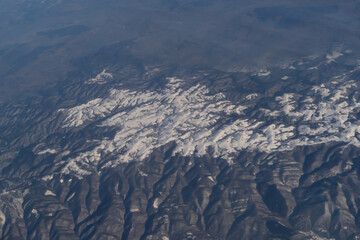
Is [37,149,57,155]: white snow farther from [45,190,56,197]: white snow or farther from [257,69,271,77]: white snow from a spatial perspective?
[257,69,271,77]: white snow

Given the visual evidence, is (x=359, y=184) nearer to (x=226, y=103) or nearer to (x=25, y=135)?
(x=226, y=103)

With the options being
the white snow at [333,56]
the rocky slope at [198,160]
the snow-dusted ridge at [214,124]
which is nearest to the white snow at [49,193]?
the rocky slope at [198,160]

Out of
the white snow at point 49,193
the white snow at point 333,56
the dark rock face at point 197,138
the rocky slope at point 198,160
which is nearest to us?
the rocky slope at point 198,160

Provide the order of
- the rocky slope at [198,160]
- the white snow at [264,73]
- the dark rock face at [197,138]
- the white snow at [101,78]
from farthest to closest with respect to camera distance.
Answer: the white snow at [101,78] → the white snow at [264,73] → the dark rock face at [197,138] → the rocky slope at [198,160]

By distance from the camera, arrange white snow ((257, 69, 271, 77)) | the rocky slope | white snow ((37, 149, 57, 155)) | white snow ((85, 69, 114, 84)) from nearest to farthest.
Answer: the rocky slope, white snow ((37, 149, 57, 155)), white snow ((257, 69, 271, 77)), white snow ((85, 69, 114, 84))

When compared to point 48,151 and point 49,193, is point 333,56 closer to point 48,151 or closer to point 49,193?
point 48,151

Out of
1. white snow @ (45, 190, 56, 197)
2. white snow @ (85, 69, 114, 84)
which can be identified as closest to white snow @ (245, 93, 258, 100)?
white snow @ (85, 69, 114, 84)

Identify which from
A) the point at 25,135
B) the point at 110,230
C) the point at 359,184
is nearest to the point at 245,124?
the point at 359,184

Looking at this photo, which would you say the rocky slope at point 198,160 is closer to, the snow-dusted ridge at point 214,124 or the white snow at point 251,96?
the snow-dusted ridge at point 214,124

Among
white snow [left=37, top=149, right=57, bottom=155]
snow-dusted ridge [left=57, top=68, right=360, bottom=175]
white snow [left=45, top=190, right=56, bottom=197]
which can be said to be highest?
snow-dusted ridge [left=57, top=68, right=360, bottom=175]

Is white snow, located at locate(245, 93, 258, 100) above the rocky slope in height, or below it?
above
